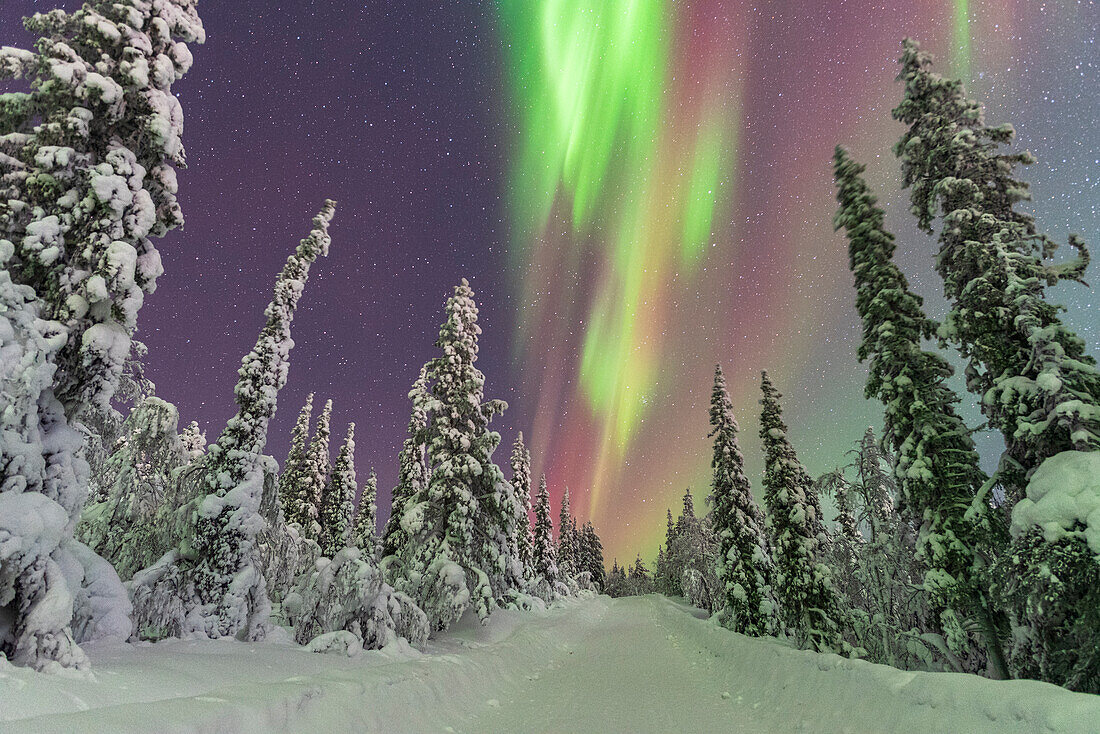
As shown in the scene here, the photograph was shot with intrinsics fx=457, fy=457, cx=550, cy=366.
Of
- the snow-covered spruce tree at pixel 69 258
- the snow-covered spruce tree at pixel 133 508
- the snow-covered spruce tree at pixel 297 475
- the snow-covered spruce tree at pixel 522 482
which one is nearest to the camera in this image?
the snow-covered spruce tree at pixel 69 258

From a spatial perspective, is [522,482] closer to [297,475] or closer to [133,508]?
[297,475]

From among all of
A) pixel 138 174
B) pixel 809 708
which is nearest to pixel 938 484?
pixel 809 708

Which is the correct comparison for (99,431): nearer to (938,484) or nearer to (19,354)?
(19,354)

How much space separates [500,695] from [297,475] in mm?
33176

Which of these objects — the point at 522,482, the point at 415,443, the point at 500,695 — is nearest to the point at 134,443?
the point at 415,443

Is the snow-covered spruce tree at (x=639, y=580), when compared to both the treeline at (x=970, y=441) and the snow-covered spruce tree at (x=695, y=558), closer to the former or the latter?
the snow-covered spruce tree at (x=695, y=558)

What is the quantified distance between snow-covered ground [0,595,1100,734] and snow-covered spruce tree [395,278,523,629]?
6.96 ft

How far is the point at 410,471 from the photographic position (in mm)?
21094

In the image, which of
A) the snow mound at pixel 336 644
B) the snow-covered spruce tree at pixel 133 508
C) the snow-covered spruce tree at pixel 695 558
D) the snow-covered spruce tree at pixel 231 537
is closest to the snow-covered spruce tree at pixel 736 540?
the snow-covered spruce tree at pixel 695 558

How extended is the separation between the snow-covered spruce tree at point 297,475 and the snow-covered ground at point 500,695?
87.9ft

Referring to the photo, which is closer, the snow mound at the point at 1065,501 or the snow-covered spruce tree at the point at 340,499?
the snow mound at the point at 1065,501

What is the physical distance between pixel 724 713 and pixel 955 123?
13851 millimetres

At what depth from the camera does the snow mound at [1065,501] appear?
256 inches

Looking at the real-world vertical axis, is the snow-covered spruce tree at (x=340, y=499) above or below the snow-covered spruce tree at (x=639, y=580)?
above
